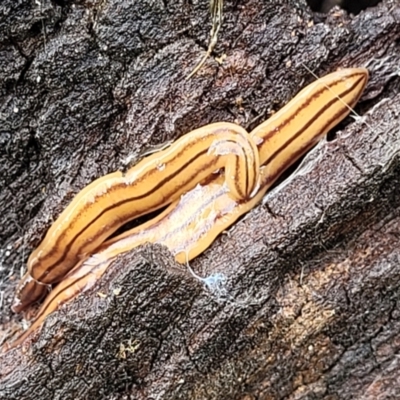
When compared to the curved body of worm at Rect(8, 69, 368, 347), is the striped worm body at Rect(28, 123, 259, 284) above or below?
above

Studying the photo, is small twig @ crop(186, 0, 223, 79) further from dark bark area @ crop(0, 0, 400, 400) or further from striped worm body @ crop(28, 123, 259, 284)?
striped worm body @ crop(28, 123, 259, 284)

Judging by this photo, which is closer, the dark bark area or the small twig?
the dark bark area

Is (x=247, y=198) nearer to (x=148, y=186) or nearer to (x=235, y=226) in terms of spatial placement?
→ (x=235, y=226)

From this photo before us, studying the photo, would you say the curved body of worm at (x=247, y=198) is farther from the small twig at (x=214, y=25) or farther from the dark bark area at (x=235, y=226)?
the small twig at (x=214, y=25)

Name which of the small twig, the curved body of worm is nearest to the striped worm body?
the curved body of worm

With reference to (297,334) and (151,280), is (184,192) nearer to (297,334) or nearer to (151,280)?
(151,280)

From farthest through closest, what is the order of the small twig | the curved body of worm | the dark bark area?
1. the curved body of worm
2. the small twig
3. the dark bark area

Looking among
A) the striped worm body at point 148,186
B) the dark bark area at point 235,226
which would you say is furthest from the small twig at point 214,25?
the striped worm body at point 148,186
